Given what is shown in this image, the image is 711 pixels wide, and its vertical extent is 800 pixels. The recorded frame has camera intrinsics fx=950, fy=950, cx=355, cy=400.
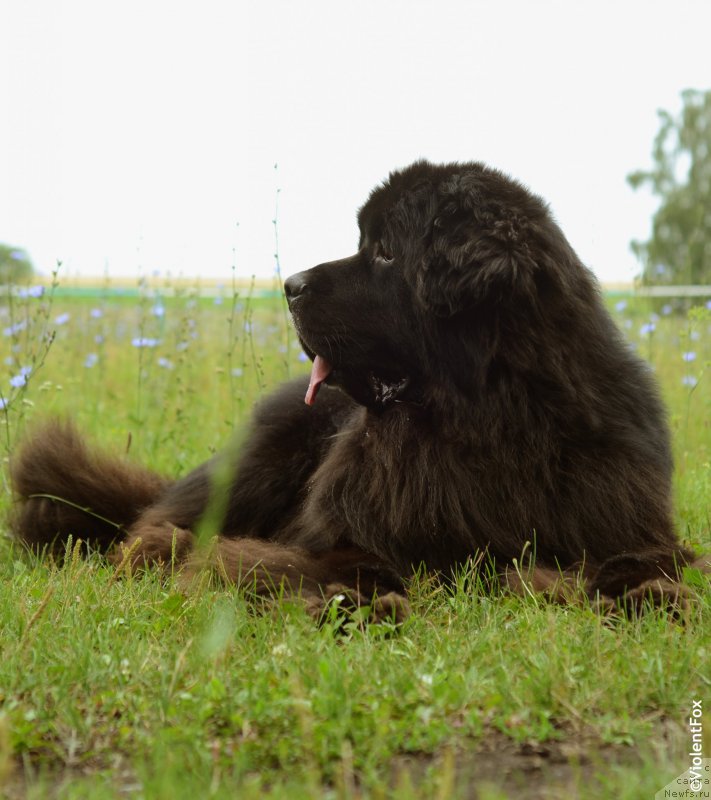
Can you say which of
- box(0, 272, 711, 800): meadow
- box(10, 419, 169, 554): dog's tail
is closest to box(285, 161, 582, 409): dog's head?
box(0, 272, 711, 800): meadow

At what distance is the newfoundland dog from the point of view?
2.91m

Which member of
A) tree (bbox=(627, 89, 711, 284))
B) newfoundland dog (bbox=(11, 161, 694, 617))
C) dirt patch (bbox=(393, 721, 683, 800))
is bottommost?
dirt patch (bbox=(393, 721, 683, 800))

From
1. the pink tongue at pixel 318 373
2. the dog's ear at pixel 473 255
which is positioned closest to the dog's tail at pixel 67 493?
the pink tongue at pixel 318 373

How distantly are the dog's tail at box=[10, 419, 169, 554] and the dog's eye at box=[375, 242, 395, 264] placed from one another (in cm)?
158

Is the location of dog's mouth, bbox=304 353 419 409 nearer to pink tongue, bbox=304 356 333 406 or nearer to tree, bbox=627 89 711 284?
pink tongue, bbox=304 356 333 406

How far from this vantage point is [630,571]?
278 centimetres

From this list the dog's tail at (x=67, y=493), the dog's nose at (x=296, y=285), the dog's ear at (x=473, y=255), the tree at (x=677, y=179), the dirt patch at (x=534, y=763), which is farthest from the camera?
the tree at (x=677, y=179)

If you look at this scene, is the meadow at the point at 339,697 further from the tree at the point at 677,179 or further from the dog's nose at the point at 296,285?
the tree at the point at 677,179

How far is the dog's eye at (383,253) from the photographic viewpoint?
320 cm

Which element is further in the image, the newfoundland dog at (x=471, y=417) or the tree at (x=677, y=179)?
the tree at (x=677, y=179)

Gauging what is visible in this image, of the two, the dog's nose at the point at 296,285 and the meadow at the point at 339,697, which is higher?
the dog's nose at the point at 296,285

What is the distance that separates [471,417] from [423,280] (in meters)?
0.46

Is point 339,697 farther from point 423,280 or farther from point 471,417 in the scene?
point 423,280

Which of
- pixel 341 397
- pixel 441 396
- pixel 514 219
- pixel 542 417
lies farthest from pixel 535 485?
pixel 341 397
